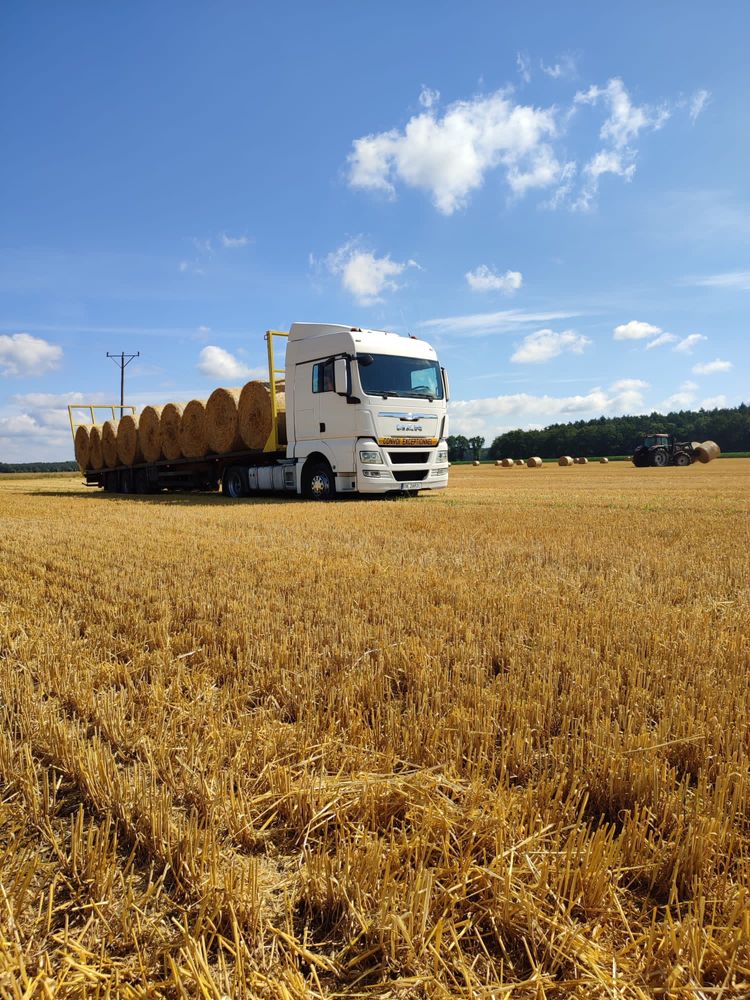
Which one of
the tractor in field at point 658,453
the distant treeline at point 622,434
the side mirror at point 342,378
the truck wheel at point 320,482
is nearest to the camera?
the side mirror at point 342,378

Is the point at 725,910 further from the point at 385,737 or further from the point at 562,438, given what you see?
the point at 562,438

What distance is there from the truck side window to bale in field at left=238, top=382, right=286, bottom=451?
6.98 feet

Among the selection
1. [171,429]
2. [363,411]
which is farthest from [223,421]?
[363,411]

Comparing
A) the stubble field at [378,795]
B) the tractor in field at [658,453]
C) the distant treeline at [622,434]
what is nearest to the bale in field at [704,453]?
the tractor in field at [658,453]

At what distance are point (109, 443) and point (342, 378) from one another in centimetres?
1472

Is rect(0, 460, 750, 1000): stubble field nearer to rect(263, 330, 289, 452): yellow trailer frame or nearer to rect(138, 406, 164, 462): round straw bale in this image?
rect(263, 330, 289, 452): yellow trailer frame

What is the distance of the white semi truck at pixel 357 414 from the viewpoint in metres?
13.7

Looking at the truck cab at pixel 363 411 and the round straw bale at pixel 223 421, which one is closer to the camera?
the truck cab at pixel 363 411

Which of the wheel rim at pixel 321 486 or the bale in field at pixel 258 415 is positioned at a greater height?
the bale in field at pixel 258 415

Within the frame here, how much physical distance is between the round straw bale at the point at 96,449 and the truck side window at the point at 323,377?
1442 cm

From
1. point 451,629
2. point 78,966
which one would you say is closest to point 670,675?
point 451,629

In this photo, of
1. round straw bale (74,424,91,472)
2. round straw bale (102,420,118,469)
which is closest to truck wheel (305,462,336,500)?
round straw bale (102,420,118,469)

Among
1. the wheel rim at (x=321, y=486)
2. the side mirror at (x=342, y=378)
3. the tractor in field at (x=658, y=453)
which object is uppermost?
the side mirror at (x=342, y=378)

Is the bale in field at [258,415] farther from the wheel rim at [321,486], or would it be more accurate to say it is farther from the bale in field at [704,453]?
the bale in field at [704,453]
